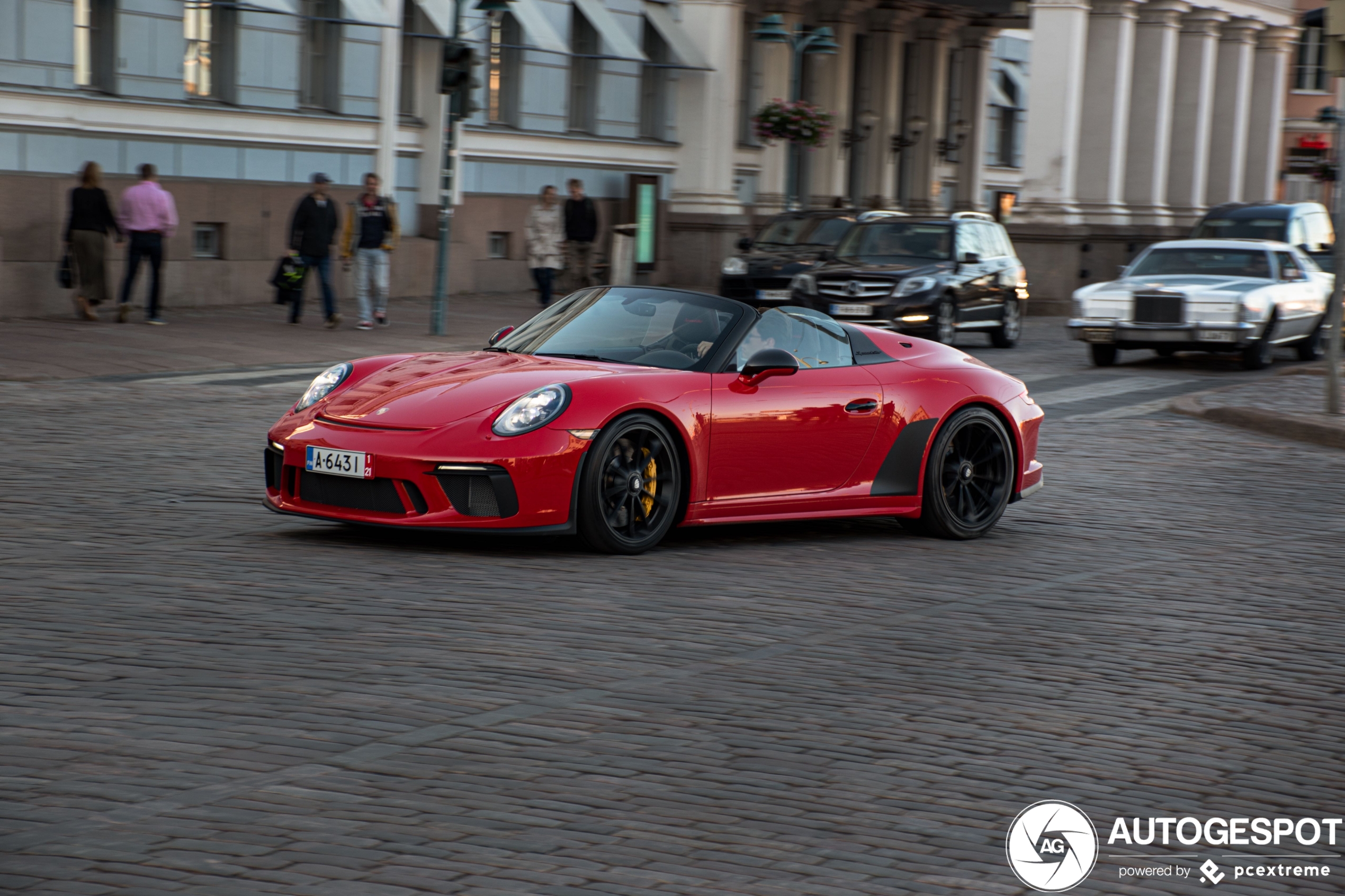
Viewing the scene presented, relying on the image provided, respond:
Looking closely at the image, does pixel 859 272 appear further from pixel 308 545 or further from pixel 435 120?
pixel 308 545

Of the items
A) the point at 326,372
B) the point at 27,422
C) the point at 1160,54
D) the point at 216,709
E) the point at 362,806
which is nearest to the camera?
the point at 362,806

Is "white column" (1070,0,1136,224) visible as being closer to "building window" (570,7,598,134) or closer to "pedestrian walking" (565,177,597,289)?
"building window" (570,7,598,134)

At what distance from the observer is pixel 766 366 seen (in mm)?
8344

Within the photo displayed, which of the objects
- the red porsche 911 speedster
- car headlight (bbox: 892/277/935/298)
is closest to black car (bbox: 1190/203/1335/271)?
car headlight (bbox: 892/277/935/298)

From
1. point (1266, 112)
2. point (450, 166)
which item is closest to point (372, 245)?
point (450, 166)

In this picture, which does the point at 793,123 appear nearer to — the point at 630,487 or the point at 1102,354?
the point at 1102,354

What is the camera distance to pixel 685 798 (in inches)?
181

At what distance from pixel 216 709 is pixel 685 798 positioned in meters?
1.44

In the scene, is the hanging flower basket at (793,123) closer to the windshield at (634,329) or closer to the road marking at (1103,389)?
the road marking at (1103,389)

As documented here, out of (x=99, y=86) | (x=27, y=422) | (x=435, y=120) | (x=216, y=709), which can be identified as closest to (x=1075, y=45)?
(x=435, y=120)

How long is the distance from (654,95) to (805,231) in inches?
347

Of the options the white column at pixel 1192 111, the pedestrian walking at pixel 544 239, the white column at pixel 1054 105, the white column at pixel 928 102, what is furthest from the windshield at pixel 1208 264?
the white column at pixel 928 102

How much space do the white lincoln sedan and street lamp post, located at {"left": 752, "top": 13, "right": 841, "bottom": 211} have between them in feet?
38.1

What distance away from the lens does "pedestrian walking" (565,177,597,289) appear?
89.7ft
